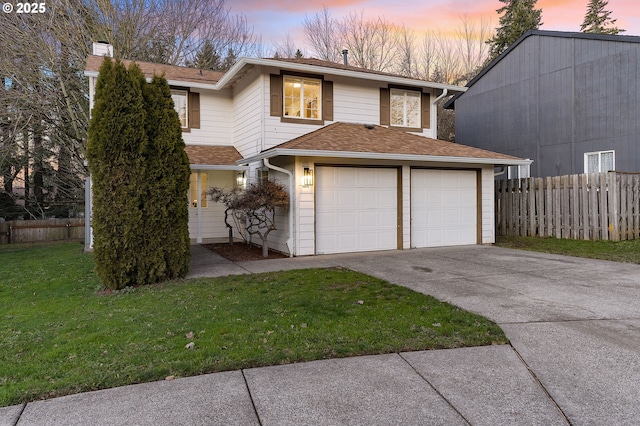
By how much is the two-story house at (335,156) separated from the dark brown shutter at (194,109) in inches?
1.1

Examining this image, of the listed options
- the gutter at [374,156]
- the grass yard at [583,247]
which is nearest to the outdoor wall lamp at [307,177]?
the gutter at [374,156]

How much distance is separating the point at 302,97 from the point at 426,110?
14.2 feet

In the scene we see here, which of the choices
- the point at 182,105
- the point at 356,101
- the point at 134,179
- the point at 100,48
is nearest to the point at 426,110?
the point at 356,101

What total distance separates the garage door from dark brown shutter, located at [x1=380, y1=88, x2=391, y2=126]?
9.00 ft

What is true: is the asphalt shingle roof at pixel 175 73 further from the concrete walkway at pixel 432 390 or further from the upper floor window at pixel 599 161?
the upper floor window at pixel 599 161

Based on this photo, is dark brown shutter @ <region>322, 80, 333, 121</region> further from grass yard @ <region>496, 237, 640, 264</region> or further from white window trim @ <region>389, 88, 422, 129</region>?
grass yard @ <region>496, 237, 640, 264</region>

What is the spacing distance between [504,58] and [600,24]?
16422 millimetres

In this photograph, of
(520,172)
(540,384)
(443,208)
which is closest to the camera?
(540,384)

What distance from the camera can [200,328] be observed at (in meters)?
4.23

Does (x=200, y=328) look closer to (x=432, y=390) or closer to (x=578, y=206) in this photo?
(x=432, y=390)

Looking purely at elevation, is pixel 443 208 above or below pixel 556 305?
above

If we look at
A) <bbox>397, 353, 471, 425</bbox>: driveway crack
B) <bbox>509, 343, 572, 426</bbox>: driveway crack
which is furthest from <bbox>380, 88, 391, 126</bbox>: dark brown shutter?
<bbox>397, 353, 471, 425</bbox>: driveway crack

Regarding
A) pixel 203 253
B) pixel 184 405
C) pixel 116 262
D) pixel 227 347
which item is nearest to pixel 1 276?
pixel 116 262

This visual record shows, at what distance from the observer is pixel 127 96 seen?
21.2ft
